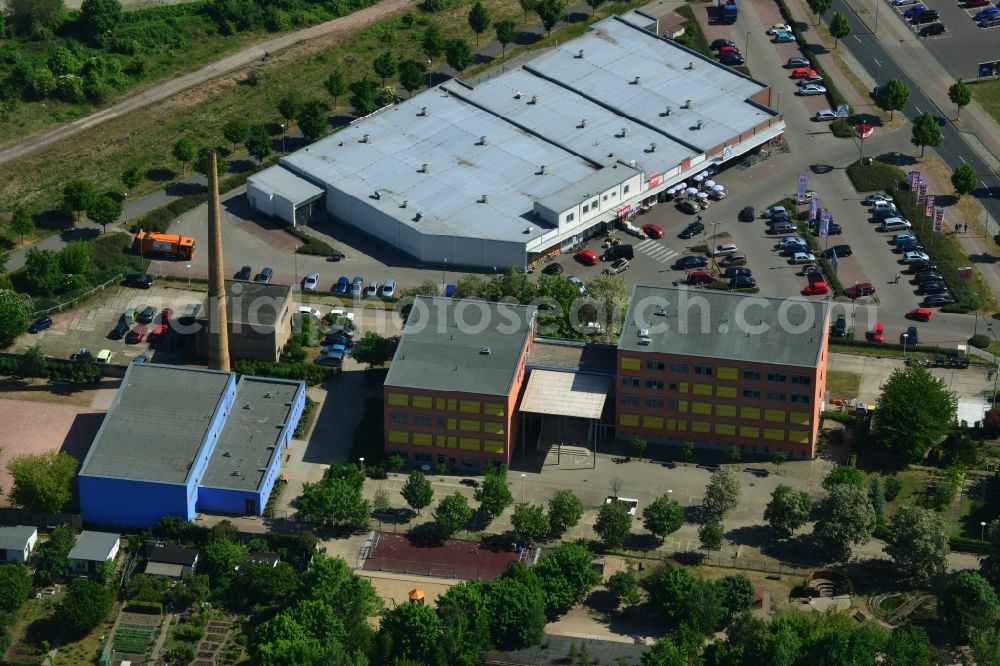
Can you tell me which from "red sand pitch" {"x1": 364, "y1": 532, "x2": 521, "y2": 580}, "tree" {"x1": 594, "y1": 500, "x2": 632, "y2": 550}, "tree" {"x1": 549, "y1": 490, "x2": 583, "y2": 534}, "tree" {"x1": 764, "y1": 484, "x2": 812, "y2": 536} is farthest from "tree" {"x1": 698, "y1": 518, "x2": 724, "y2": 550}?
"red sand pitch" {"x1": 364, "y1": 532, "x2": 521, "y2": 580}

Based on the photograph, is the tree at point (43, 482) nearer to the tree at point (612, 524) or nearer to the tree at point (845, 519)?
the tree at point (612, 524)

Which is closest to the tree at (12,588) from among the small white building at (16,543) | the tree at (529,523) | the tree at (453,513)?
the small white building at (16,543)

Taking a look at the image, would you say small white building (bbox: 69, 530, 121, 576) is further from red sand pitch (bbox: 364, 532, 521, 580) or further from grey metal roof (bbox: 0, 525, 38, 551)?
red sand pitch (bbox: 364, 532, 521, 580)

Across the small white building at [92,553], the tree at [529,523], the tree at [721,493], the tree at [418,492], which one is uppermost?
the tree at [721,493]

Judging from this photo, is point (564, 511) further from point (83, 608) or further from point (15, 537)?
point (15, 537)

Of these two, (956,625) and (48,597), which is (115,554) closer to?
(48,597)

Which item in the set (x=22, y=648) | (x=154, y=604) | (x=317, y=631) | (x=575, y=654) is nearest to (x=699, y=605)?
(x=575, y=654)
